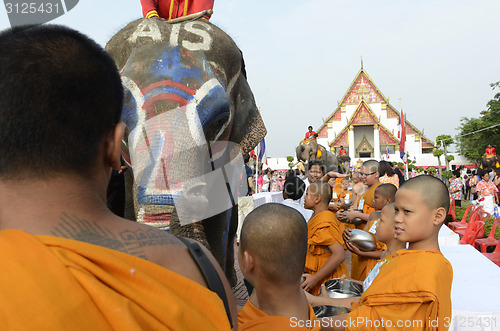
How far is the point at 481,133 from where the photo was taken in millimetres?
35125

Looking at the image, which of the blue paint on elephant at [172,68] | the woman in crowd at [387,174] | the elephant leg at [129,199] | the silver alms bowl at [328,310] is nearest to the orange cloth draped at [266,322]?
the silver alms bowl at [328,310]

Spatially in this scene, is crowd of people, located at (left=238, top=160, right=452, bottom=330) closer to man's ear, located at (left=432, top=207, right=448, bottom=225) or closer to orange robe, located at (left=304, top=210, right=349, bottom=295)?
man's ear, located at (left=432, top=207, right=448, bottom=225)

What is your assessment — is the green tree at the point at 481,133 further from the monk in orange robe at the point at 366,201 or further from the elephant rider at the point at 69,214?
the elephant rider at the point at 69,214

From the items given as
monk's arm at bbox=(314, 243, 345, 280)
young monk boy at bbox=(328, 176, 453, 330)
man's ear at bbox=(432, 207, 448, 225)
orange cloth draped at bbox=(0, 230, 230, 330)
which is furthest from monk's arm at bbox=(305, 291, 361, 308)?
orange cloth draped at bbox=(0, 230, 230, 330)

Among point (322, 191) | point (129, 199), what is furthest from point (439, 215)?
point (129, 199)

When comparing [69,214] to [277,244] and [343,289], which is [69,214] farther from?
[343,289]

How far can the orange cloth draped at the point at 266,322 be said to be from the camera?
164 cm

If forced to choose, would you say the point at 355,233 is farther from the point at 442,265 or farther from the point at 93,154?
the point at 93,154

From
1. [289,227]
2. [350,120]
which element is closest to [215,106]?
[289,227]

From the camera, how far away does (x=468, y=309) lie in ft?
8.46

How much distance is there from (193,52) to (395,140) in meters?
36.7

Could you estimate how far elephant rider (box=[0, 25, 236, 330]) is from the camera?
81 cm

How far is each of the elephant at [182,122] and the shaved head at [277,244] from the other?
1.96 ft

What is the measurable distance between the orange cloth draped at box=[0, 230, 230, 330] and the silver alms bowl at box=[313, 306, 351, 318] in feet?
3.94
